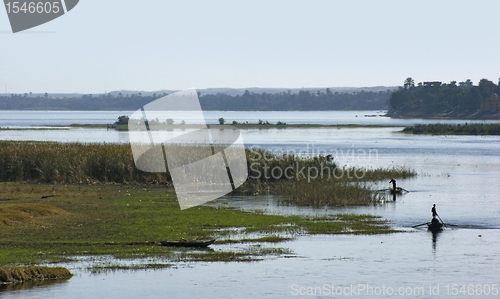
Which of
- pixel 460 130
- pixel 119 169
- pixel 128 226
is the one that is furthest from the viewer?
pixel 460 130

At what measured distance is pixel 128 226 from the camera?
22.9 metres

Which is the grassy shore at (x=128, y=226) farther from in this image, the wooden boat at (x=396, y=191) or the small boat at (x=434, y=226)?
the wooden boat at (x=396, y=191)

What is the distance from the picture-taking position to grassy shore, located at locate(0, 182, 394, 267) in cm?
1869

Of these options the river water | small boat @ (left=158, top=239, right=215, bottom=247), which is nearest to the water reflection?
the river water

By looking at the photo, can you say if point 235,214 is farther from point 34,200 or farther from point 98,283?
point 98,283

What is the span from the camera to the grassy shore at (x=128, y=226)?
61.3 feet

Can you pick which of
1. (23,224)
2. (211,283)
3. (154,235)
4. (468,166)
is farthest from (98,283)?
(468,166)

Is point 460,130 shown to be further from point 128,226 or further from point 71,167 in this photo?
point 128,226

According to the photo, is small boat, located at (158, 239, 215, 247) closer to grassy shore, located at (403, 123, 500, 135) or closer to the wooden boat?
the wooden boat

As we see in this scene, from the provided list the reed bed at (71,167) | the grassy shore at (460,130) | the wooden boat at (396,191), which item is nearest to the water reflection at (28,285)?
the reed bed at (71,167)

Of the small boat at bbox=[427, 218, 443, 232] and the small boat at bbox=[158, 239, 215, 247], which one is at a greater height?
the small boat at bbox=[158, 239, 215, 247]

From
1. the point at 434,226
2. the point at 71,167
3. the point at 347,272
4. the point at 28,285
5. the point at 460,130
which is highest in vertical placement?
the point at 71,167

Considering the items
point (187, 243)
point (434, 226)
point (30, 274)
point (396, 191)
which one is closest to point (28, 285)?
point (30, 274)

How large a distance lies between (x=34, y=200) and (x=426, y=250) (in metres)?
17.6
